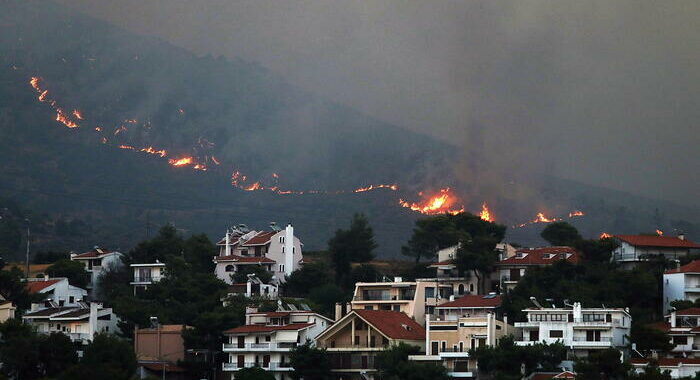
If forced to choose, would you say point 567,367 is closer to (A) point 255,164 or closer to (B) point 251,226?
(B) point 251,226

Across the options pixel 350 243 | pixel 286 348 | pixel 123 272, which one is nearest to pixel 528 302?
pixel 286 348

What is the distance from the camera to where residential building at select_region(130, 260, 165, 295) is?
92.9 meters

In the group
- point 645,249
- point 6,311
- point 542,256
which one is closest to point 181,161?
point 542,256

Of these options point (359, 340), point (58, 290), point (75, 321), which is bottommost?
point (359, 340)

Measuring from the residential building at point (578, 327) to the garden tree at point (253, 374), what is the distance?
43.2 ft

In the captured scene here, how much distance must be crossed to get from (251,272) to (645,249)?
1024 inches

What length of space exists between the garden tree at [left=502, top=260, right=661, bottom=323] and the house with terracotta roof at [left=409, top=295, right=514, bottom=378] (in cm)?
304

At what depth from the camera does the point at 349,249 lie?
315 feet

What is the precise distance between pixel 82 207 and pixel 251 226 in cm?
3327

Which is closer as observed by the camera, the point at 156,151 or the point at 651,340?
the point at 651,340

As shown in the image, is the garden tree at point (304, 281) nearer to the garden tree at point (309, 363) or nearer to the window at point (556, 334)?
the garden tree at point (309, 363)

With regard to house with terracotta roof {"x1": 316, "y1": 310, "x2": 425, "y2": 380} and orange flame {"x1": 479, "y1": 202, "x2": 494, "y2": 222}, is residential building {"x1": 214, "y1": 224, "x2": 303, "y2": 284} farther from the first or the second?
orange flame {"x1": 479, "y1": 202, "x2": 494, "y2": 222}

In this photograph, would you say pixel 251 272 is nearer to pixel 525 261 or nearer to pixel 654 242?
pixel 525 261

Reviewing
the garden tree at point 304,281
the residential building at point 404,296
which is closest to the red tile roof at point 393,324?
the residential building at point 404,296
